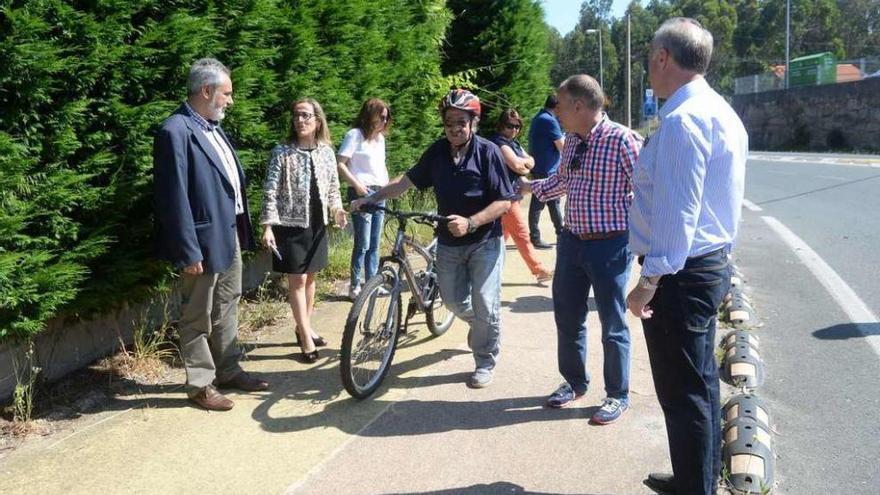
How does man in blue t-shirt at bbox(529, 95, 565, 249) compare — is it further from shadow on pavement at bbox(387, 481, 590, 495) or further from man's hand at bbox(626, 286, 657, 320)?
man's hand at bbox(626, 286, 657, 320)

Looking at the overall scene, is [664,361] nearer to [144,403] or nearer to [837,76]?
[144,403]

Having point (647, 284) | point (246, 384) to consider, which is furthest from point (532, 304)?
point (647, 284)

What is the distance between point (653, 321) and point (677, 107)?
902 millimetres

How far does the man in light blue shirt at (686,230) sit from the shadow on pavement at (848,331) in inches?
130

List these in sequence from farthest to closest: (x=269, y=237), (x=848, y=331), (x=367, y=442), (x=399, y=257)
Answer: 1. (x=848, y=331)
2. (x=269, y=237)
3. (x=399, y=257)
4. (x=367, y=442)

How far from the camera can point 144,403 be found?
4.48 m

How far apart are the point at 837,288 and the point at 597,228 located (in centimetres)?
461

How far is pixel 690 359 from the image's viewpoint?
297cm

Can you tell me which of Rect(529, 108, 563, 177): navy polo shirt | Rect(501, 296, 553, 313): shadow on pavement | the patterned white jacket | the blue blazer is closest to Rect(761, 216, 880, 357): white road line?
Rect(501, 296, 553, 313): shadow on pavement

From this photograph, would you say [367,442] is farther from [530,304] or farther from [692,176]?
[530,304]

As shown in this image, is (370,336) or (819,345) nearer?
(370,336)

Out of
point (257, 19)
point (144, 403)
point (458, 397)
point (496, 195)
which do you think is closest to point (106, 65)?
point (257, 19)

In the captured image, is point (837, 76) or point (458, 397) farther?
point (837, 76)

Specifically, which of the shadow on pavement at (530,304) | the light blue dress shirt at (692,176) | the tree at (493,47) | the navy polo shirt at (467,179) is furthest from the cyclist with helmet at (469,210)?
the tree at (493,47)
